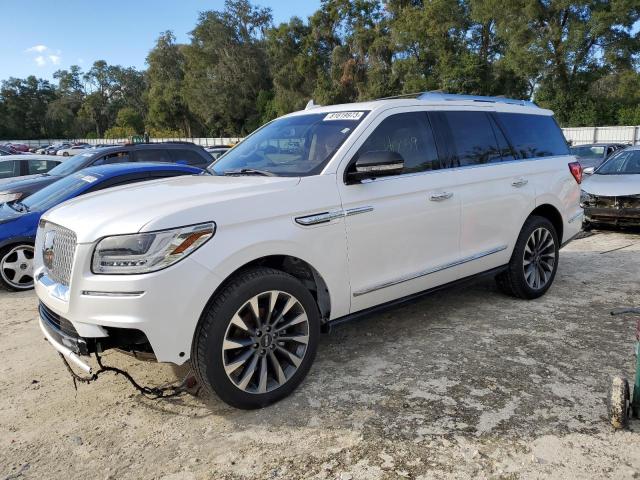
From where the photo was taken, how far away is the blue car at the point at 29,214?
612cm

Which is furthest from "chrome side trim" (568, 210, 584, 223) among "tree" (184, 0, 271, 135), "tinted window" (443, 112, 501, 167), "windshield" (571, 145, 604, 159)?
"tree" (184, 0, 271, 135)

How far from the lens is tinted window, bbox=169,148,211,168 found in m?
10.0

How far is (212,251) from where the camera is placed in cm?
289

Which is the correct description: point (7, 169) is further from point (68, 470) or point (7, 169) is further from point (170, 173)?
point (68, 470)

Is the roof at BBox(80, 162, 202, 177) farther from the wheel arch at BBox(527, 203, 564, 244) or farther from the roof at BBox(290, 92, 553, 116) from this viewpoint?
the wheel arch at BBox(527, 203, 564, 244)

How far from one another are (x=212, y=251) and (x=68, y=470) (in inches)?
54.4

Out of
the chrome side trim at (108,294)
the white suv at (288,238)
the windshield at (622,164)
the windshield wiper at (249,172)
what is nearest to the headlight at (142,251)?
the white suv at (288,238)

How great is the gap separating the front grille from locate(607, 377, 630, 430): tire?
3.01 meters

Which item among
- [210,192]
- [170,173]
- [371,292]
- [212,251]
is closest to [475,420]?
[371,292]

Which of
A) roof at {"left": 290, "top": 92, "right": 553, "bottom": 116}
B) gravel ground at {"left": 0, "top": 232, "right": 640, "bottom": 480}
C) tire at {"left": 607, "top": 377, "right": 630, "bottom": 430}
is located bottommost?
gravel ground at {"left": 0, "top": 232, "right": 640, "bottom": 480}

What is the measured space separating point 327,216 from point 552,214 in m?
3.13

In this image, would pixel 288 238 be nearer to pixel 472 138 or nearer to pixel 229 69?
pixel 472 138

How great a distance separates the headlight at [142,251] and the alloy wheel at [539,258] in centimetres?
351

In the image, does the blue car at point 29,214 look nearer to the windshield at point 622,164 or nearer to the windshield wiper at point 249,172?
the windshield wiper at point 249,172
